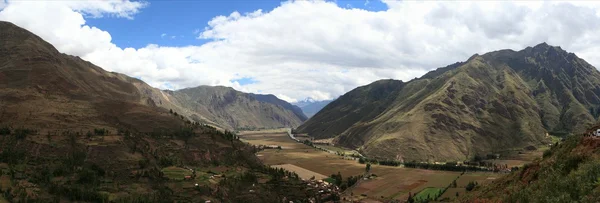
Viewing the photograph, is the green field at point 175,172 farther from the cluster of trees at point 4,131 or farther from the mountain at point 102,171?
the cluster of trees at point 4,131

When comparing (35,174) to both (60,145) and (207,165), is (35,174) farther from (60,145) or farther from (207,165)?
(207,165)

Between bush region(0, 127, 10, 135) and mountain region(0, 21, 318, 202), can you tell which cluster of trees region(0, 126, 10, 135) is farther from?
mountain region(0, 21, 318, 202)

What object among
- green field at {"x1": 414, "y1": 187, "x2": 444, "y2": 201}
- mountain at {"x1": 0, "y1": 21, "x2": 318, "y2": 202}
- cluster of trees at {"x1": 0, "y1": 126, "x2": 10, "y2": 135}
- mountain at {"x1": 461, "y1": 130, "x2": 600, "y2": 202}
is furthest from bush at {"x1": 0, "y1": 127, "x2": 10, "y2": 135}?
mountain at {"x1": 461, "y1": 130, "x2": 600, "y2": 202}

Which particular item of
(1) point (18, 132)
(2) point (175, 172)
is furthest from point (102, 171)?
(1) point (18, 132)

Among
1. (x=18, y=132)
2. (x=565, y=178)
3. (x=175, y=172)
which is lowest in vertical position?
(x=175, y=172)

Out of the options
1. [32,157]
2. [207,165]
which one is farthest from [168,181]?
[32,157]

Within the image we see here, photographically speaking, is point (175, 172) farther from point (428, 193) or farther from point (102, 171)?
point (428, 193)
